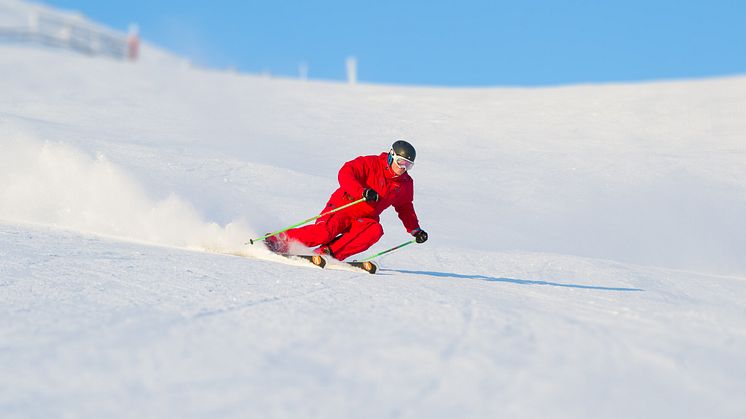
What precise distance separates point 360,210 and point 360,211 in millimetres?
11

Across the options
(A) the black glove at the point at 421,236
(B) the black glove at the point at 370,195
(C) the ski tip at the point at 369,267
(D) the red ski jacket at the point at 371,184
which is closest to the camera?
(B) the black glove at the point at 370,195

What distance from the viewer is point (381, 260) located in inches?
292

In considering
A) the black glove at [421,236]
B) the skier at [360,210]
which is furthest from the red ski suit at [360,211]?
the black glove at [421,236]

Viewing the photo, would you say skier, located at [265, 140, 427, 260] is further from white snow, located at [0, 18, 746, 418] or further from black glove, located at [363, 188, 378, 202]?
white snow, located at [0, 18, 746, 418]

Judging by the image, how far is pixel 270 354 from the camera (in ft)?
10.2

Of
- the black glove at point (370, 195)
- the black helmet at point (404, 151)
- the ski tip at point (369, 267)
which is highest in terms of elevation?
the black helmet at point (404, 151)

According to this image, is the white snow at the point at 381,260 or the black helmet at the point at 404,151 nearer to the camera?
the white snow at the point at 381,260

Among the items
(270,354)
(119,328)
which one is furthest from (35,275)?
(270,354)

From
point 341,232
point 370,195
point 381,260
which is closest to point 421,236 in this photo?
point 341,232

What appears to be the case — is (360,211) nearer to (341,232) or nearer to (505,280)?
(341,232)

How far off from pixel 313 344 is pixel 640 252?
6.59m

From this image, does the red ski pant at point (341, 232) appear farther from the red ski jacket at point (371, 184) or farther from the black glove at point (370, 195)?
the black glove at point (370, 195)

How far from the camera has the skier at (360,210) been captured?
20.6ft

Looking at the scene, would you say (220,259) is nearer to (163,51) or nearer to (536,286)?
(536,286)
